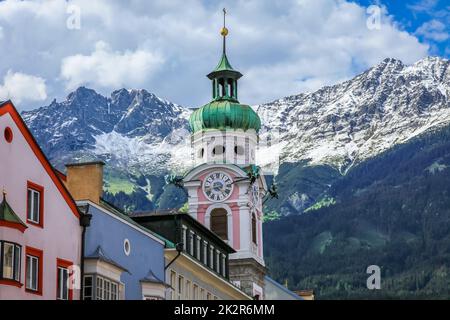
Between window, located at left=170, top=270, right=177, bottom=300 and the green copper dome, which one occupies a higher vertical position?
the green copper dome

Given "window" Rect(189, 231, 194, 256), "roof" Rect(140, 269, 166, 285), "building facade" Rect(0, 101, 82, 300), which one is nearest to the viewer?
"building facade" Rect(0, 101, 82, 300)

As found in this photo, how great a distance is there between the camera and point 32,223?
5547 cm

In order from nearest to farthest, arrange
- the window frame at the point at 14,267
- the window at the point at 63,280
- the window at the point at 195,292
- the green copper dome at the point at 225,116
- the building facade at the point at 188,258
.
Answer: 1. the window frame at the point at 14,267
2. the window at the point at 63,280
3. the building facade at the point at 188,258
4. the window at the point at 195,292
5. the green copper dome at the point at 225,116

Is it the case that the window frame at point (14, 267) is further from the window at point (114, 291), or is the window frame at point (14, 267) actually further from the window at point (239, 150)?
the window at point (239, 150)

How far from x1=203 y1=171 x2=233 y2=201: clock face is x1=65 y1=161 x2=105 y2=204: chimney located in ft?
210

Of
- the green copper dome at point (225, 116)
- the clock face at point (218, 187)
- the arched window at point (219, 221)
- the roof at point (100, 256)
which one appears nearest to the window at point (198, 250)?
the roof at point (100, 256)

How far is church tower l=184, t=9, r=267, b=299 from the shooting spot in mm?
126562

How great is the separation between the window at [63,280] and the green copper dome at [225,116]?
79981 mm

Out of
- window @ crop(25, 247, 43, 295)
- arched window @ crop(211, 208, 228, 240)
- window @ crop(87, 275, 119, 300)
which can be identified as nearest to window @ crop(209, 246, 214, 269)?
window @ crop(87, 275, 119, 300)

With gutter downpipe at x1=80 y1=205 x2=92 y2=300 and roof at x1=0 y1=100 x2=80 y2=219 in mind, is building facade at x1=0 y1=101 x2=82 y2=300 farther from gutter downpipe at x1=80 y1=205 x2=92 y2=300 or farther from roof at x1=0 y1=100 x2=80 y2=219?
gutter downpipe at x1=80 y1=205 x2=92 y2=300

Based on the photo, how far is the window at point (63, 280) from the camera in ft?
187

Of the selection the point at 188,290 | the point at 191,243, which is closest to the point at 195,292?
the point at 188,290

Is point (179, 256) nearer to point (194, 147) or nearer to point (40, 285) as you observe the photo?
point (40, 285)

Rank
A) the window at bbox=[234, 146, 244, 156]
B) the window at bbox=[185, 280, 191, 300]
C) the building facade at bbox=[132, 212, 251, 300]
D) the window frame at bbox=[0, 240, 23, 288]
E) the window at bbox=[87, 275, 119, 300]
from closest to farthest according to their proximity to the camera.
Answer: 1. the window frame at bbox=[0, 240, 23, 288]
2. the window at bbox=[87, 275, 119, 300]
3. the building facade at bbox=[132, 212, 251, 300]
4. the window at bbox=[185, 280, 191, 300]
5. the window at bbox=[234, 146, 244, 156]
